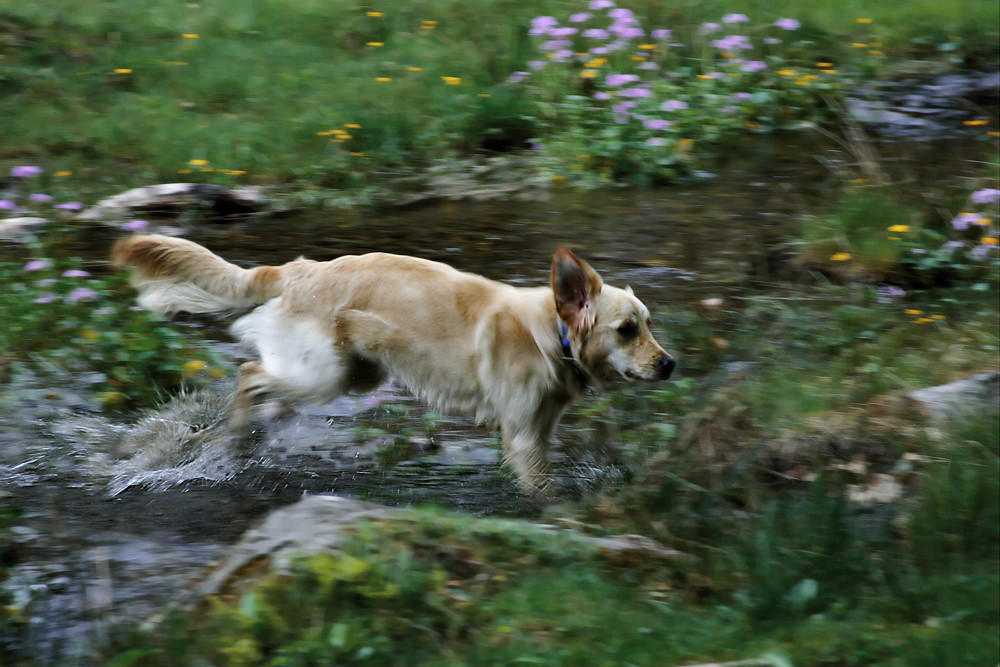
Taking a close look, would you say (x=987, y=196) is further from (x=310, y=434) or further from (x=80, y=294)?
(x=80, y=294)

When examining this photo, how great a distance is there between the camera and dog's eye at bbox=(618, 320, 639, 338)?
4133 mm

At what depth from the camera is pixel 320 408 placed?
5055 mm

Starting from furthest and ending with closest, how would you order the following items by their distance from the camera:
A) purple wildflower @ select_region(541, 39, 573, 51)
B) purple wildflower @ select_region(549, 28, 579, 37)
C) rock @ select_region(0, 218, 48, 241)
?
purple wildflower @ select_region(541, 39, 573, 51) → purple wildflower @ select_region(549, 28, 579, 37) → rock @ select_region(0, 218, 48, 241)

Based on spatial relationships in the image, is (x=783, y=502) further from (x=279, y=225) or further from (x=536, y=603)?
(x=279, y=225)

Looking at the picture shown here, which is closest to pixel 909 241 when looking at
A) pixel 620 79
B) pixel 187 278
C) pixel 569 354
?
pixel 569 354

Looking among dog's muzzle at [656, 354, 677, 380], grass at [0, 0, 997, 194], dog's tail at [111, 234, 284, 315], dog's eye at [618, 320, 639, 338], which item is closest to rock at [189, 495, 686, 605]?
dog's muzzle at [656, 354, 677, 380]

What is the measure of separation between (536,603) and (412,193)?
5.20 meters

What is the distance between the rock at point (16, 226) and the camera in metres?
6.32

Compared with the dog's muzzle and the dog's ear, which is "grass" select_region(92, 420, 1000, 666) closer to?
the dog's muzzle

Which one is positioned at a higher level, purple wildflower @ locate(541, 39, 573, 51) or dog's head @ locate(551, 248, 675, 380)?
purple wildflower @ locate(541, 39, 573, 51)

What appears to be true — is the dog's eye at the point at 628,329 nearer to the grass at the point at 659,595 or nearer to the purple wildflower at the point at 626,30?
the grass at the point at 659,595

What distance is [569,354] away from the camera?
4.20 meters

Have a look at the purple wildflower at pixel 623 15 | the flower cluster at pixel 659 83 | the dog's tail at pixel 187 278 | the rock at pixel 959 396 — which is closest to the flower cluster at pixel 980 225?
the rock at pixel 959 396

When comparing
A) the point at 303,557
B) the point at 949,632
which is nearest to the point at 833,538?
the point at 949,632
